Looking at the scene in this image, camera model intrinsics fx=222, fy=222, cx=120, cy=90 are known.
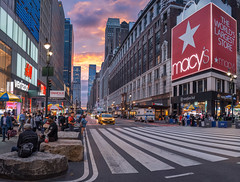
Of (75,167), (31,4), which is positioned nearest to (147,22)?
(31,4)

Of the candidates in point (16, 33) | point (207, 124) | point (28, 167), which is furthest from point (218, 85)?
point (28, 167)

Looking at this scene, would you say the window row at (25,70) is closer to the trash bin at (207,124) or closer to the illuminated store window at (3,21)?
the illuminated store window at (3,21)

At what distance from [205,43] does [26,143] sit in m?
43.2

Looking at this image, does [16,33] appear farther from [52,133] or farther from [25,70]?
[52,133]

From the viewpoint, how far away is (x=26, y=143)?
6.23 metres

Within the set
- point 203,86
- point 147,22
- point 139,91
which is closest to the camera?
point 203,86

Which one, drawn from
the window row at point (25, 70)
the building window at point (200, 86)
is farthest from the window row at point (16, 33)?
the building window at point (200, 86)

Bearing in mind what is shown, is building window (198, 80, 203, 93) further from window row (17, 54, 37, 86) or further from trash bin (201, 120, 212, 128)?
window row (17, 54, 37, 86)

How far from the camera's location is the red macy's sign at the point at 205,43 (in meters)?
42.7

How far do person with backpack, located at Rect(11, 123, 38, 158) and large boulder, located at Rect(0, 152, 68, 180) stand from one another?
16 centimetres

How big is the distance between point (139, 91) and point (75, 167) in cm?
7483

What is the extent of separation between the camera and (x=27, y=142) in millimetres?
6379

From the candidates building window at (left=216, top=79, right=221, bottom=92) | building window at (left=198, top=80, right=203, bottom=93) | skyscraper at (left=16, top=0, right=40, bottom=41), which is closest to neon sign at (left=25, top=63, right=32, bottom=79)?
skyscraper at (left=16, top=0, right=40, bottom=41)

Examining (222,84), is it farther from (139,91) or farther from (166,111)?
(139,91)
